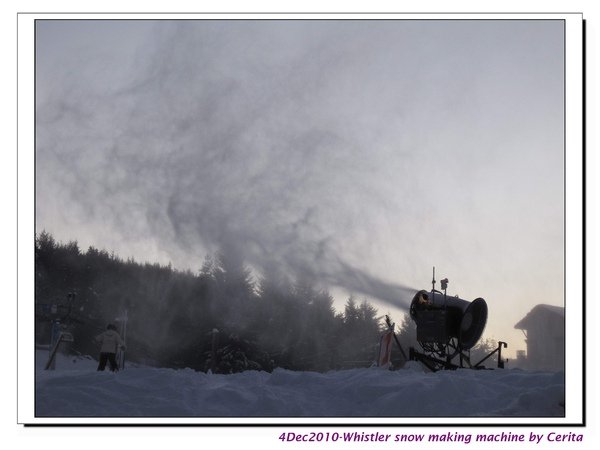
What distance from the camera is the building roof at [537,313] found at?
58.1 m

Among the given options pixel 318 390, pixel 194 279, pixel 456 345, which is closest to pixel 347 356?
pixel 194 279

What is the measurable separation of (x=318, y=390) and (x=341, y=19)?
25.5ft

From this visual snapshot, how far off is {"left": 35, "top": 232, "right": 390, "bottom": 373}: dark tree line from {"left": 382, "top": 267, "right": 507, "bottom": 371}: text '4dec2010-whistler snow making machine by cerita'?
82.1ft

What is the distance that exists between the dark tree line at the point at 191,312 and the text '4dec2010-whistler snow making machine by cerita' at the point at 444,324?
2503cm

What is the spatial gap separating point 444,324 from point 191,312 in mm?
31554

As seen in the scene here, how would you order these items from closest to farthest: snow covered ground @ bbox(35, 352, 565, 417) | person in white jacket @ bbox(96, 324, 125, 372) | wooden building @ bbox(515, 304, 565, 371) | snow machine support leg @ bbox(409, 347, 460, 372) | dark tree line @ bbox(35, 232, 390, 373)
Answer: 1. snow covered ground @ bbox(35, 352, 565, 417)
2. person in white jacket @ bbox(96, 324, 125, 372)
3. snow machine support leg @ bbox(409, 347, 460, 372)
4. dark tree line @ bbox(35, 232, 390, 373)
5. wooden building @ bbox(515, 304, 565, 371)

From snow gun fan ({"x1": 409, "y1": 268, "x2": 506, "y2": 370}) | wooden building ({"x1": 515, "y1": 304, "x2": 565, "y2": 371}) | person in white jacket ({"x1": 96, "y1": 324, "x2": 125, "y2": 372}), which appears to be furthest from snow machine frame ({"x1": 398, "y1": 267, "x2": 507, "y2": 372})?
wooden building ({"x1": 515, "y1": 304, "x2": 565, "y2": 371})

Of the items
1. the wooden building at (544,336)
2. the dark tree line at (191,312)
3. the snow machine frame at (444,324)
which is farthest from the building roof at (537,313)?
the snow machine frame at (444,324)

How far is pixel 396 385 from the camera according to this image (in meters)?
13.4

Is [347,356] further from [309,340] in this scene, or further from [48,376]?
[48,376]

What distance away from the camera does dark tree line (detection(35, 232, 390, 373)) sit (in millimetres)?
45906

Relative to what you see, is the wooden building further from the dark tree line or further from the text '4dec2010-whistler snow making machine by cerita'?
the text '4dec2010-whistler snow making machine by cerita'

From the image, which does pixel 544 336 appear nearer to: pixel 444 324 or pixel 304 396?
pixel 444 324

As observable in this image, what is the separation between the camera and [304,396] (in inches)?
535
